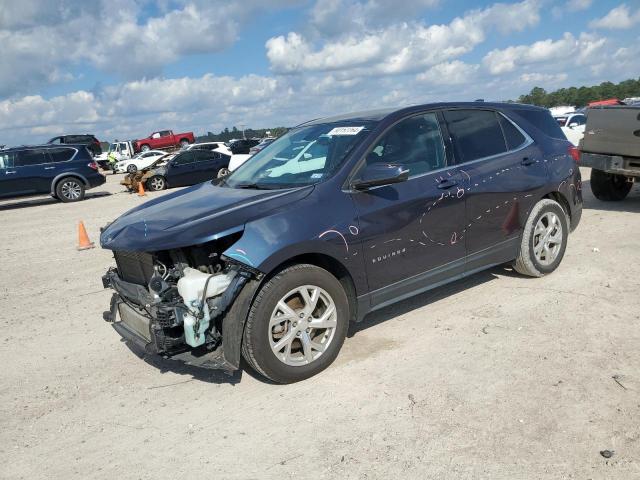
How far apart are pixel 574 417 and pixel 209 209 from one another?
8.72 feet

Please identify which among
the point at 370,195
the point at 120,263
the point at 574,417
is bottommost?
the point at 574,417

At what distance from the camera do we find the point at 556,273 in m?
5.66

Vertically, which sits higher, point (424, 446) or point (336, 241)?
point (336, 241)

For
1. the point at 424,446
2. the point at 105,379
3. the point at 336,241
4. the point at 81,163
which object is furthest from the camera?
the point at 81,163

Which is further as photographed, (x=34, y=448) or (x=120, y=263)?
(x=120, y=263)

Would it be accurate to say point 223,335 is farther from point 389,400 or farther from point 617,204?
point 617,204

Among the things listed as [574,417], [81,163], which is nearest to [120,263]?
[574,417]

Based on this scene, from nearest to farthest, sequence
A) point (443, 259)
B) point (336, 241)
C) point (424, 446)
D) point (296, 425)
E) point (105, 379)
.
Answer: point (424, 446), point (296, 425), point (336, 241), point (105, 379), point (443, 259)

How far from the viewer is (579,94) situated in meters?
86.5

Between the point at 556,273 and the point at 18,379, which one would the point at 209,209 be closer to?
the point at 18,379

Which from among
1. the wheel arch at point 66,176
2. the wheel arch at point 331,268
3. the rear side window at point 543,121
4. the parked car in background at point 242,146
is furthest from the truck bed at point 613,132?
the parked car in background at point 242,146

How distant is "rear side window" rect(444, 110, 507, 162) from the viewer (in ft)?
15.5

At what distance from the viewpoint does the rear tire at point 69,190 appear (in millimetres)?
17562

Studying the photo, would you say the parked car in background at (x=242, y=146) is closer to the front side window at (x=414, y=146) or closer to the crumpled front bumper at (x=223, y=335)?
the front side window at (x=414, y=146)
